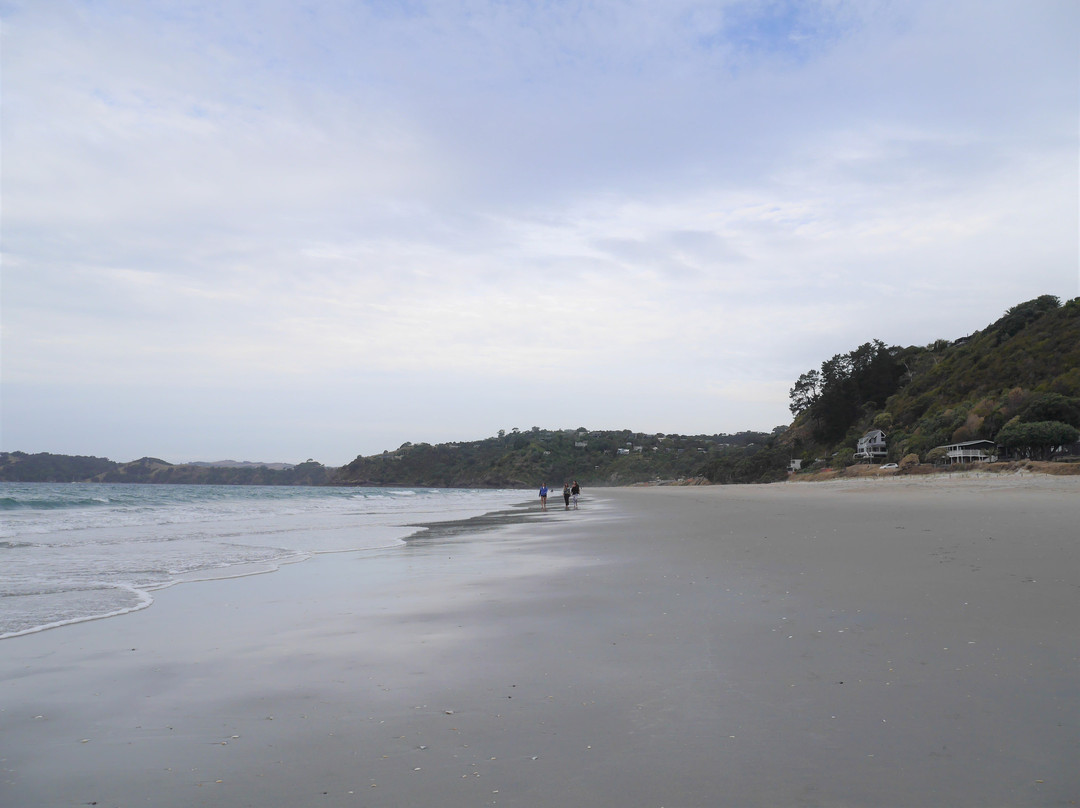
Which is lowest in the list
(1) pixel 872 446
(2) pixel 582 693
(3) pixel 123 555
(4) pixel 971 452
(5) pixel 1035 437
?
(3) pixel 123 555

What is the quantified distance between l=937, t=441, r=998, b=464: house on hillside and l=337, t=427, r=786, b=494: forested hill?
253ft

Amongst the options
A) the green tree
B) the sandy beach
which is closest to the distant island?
the green tree

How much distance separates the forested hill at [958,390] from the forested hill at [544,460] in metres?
52.2

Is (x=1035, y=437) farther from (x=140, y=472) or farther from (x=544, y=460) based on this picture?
(x=140, y=472)

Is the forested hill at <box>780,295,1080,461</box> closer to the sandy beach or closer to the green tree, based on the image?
the green tree

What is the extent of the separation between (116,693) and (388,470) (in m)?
153

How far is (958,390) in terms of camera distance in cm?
4972

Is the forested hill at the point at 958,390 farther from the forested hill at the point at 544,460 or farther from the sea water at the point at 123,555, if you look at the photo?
the forested hill at the point at 544,460

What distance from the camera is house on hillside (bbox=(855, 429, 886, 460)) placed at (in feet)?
167

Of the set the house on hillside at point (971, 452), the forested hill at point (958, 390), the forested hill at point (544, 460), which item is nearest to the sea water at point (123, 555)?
the house on hillside at point (971, 452)

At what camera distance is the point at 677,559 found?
30.6 feet

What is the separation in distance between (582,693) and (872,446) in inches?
2126

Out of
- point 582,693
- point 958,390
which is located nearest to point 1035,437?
point 958,390

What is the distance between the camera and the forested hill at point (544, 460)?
131625 mm
